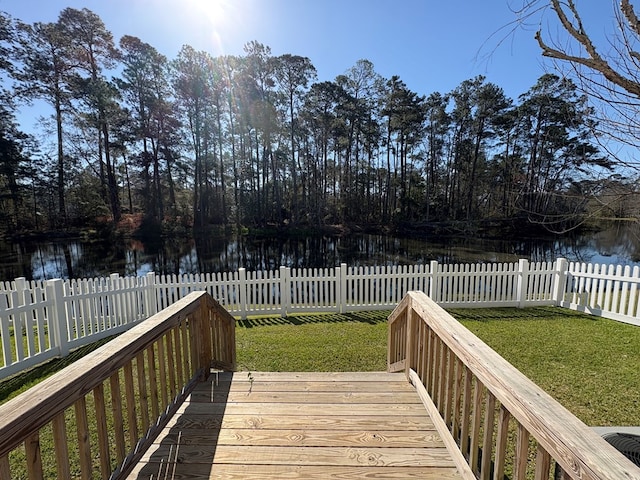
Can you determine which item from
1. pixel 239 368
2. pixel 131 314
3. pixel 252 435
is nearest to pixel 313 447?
pixel 252 435

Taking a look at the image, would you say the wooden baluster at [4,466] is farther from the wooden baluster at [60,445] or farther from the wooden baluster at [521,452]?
the wooden baluster at [521,452]

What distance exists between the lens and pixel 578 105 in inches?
107

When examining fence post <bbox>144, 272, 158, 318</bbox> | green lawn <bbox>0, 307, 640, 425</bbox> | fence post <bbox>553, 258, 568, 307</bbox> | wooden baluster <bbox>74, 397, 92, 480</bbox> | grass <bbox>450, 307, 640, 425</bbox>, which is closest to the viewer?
wooden baluster <bbox>74, 397, 92, 480</bbox>

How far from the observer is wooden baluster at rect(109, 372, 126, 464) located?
141 centimetres

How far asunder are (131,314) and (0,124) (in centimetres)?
2254

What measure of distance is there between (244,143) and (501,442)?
96.2ft

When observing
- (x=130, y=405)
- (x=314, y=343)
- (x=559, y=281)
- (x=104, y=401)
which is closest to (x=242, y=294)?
(x=314, y=343)

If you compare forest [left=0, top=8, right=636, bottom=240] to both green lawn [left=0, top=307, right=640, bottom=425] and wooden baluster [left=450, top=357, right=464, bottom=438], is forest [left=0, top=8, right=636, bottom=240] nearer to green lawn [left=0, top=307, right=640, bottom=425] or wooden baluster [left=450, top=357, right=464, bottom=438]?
green lawn [left=0, top=307, right=640, bottom=425]

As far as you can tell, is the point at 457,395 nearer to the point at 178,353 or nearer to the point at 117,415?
the point at 117,415

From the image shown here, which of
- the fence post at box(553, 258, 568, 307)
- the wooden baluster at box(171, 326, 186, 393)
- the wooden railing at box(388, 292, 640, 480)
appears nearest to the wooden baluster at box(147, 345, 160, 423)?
the wooden baluster at box(171, 326, 186, 393)

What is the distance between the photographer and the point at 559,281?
6352 mm

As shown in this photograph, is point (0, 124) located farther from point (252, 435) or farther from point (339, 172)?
point (252, 435)

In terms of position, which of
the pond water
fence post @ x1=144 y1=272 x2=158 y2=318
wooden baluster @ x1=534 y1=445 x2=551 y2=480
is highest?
wooden baluster @ x1=534 y1=445 x2=551 y2=480

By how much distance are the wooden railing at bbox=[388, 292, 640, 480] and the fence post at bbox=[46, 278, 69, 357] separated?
16.1 feet
